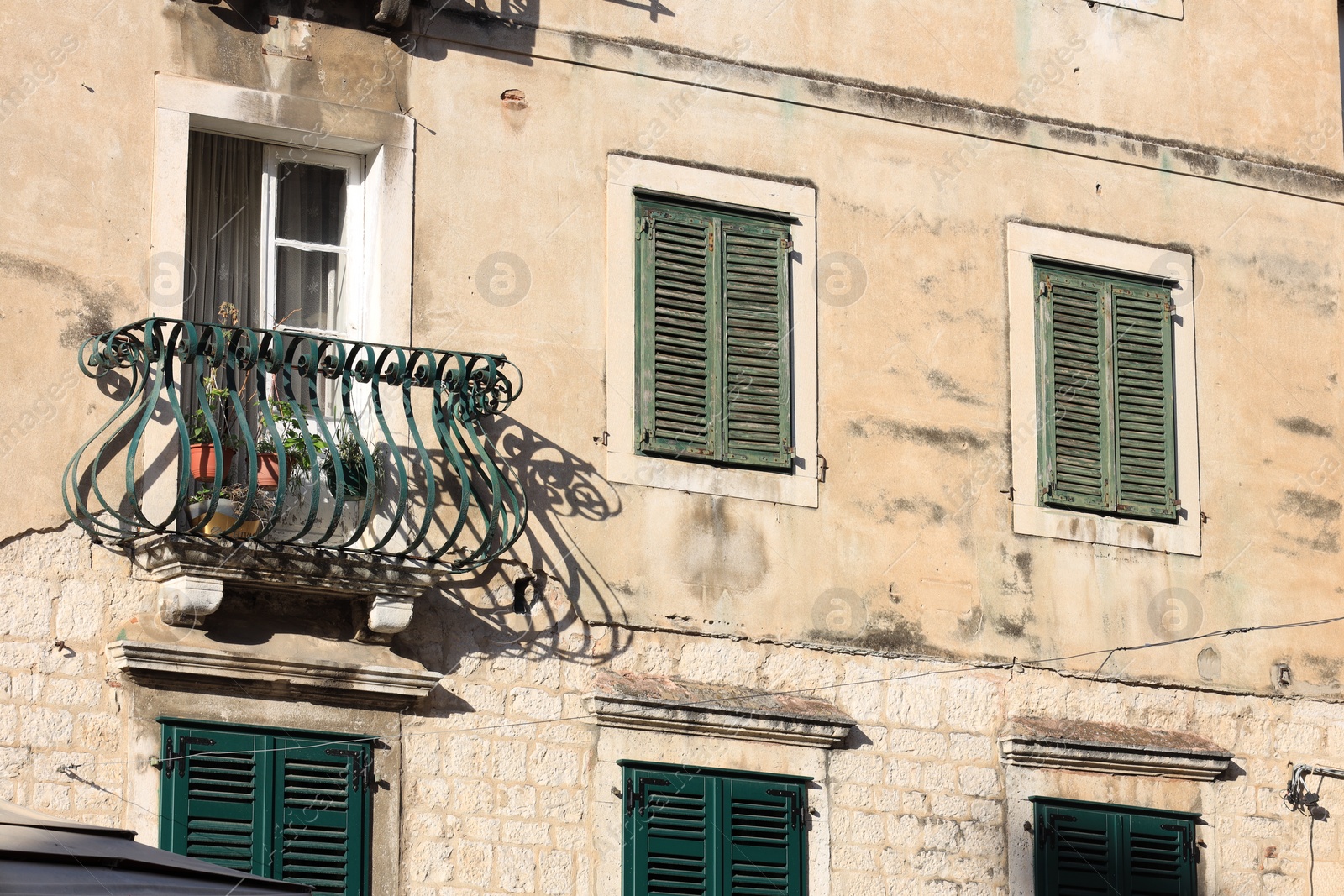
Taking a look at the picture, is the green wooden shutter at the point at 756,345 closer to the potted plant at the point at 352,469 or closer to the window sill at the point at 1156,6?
the potted plant at the point at 352,469

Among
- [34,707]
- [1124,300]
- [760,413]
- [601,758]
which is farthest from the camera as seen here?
[1124,300]

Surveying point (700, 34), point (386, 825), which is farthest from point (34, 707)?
point (700, 34)

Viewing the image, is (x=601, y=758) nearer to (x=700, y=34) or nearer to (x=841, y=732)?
(x=841, y=732)

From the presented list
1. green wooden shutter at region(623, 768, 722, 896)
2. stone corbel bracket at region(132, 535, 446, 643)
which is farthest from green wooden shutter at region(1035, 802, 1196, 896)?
stone corbel bracket at region(132, 535, 446, 643)

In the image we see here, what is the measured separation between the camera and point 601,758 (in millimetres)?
11875

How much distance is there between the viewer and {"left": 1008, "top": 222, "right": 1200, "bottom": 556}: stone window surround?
13250 millimetres

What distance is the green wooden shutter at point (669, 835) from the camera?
11.8 m

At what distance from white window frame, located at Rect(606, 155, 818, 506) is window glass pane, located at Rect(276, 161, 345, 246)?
4.47ft

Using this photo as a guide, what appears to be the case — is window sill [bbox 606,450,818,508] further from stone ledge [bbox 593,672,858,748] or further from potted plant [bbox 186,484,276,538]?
potted plant [bbox 186,484,276,538]

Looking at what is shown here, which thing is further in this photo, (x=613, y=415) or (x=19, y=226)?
(x=613, y=415)

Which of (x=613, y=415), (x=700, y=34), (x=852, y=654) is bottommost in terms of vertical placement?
(x=852, y=654)

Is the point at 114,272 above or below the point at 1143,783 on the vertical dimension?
above

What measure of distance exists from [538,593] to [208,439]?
179 cm

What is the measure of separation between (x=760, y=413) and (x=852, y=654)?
1.30 m
